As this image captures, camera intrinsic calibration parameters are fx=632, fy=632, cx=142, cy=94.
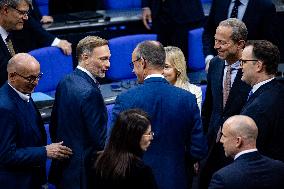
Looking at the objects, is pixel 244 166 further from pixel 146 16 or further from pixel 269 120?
pixel 146 16

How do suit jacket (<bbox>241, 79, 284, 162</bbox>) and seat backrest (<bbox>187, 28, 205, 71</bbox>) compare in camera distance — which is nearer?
suit jacket (<bbox>241, 79, 284, 162</bbox>)

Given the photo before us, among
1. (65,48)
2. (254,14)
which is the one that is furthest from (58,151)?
(254,14)

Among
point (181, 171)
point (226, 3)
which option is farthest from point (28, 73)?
point (226, 3)

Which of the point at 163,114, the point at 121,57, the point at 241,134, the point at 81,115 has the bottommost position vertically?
the point at 121,57

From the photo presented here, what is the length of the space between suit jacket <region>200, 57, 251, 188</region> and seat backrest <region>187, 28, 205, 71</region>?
210 centimetres

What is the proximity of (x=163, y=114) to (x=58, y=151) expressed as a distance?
0.75 metres

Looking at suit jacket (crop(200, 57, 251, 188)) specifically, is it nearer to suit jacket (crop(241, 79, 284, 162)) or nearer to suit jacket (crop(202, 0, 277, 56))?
suit jacket (crop(241, 79, 284, 162))

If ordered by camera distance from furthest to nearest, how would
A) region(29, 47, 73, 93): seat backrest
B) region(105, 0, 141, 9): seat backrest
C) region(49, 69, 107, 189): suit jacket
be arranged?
region(105, 0, 141, 9): seat backrest < region(29, 47, 73, 93): seat backrest < region(49, 69, 107, 189): suit jacket

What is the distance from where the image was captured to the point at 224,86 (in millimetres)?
4457

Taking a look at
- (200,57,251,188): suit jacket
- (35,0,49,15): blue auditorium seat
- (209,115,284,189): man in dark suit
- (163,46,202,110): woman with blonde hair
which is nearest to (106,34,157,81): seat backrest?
(163,46,202,110): woman with blonde hair

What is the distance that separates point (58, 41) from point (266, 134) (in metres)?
2.83

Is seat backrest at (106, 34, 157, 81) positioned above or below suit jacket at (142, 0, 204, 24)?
below

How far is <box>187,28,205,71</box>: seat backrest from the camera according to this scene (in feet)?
21.9

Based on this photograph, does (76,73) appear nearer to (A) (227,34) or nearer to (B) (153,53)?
(B) (153,53)
